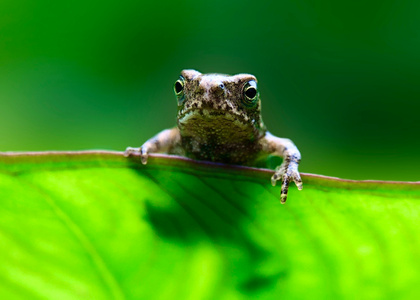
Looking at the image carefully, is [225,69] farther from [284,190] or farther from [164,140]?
[284,190]

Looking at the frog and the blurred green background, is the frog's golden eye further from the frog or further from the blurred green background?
the blurred green background

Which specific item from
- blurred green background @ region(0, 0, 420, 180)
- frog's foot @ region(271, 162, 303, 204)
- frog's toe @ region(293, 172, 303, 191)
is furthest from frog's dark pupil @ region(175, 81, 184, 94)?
blurred green background @ region(0, 0, 420, 180)

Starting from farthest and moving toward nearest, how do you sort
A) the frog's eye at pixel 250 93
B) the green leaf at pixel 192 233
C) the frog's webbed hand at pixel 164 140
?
1. the frog's webbed hand at pixel 164 140
2. the frog's eye at pixel 250 93
3. the green leaf at pixel 192 233

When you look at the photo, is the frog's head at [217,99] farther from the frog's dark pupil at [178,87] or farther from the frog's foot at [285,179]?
the frog's foot at [285,179]

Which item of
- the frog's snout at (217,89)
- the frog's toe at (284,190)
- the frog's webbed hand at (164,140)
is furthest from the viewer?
the frog's webbed hand at (164,140)

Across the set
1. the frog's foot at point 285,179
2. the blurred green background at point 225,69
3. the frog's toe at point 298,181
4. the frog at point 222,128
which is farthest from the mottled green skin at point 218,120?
the blurred green background at point 225,69

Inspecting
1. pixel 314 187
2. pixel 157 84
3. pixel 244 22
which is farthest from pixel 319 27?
pixel 314 187

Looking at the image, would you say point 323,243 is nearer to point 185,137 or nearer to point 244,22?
point 185,137
